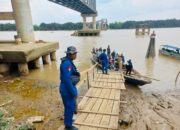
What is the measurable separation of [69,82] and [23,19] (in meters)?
12.9

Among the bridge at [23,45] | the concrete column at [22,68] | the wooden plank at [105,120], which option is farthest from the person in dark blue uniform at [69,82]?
the concrete column at [22,68]

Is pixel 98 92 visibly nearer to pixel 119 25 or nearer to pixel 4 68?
pixel 4 68

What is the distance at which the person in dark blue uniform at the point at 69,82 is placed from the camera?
4.10 m

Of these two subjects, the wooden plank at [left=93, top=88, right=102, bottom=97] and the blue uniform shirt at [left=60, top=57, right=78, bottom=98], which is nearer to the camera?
the blue uniform shirt at [left=60, top=57, right=78, bottom=98]

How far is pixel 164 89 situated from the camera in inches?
465

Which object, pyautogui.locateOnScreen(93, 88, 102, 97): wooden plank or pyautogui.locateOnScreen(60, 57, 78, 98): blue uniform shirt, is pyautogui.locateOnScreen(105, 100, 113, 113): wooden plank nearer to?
pyautogui.locateOnScreen(93, 88, 102, 97): wooden plank

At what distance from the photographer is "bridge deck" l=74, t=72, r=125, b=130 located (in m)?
4.91

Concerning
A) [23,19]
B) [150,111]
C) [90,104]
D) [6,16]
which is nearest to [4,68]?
[23,19]

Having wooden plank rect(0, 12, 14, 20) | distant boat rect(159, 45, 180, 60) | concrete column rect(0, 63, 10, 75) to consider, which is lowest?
distant boat rect(159, 45, 180, 60)

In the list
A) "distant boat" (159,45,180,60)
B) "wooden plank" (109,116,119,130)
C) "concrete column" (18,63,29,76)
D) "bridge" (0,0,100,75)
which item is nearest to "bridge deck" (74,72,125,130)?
"wooden plank" (109,116,119,130)

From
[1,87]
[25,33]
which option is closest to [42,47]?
[25,33]

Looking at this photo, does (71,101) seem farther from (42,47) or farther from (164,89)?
(42,47)

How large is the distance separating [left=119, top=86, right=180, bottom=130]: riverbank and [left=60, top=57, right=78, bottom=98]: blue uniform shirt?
273cm

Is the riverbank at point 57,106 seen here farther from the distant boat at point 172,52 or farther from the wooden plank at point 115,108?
the distant boat at point 172,52
